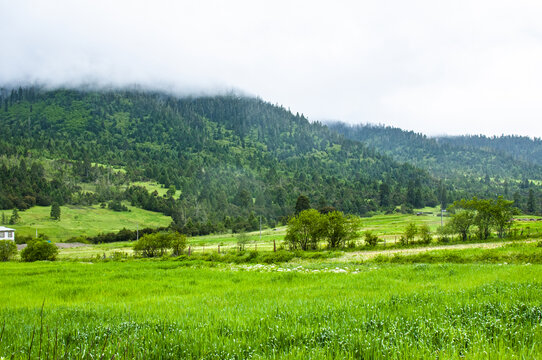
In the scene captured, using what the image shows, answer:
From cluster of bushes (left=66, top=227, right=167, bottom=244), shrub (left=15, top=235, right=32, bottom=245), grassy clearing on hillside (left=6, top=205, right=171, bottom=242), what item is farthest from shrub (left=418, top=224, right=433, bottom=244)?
grassy clearing on hillside (left=6, top=205, right=171, bottom=242)

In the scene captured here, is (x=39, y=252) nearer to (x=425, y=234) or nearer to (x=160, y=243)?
(x=160, y=243)

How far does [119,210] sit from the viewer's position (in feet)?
560

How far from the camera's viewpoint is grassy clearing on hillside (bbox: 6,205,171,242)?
127m

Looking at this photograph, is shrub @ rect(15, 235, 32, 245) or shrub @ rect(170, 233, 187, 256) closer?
shrub @ rect(170, 233, 187, 256)

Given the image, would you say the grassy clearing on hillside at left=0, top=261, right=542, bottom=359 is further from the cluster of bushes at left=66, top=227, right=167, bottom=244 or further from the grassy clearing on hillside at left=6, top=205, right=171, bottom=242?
the grassy clearing on hillside at left=6, top=205, right=171, bottom=242

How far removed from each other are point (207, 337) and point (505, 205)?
2057 inches

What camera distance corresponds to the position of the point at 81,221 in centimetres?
14562

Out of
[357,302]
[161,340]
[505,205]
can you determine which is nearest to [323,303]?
[357,302]

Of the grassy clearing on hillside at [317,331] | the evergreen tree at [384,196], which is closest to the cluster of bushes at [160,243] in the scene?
the grassy clearing on hillside at [317,331]

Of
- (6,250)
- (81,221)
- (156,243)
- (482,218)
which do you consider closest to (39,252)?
(6,250)

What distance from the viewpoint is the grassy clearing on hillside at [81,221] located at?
12706 cm

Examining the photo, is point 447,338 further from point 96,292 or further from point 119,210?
point 119,210

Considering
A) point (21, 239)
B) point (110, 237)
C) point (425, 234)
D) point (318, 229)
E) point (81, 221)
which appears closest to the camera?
point (318, 229)

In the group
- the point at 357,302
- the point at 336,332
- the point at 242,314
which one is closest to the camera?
the point at 336,332
